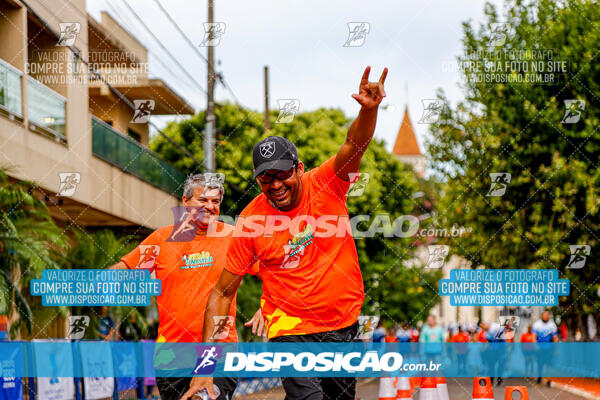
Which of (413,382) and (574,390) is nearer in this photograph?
(413,382)

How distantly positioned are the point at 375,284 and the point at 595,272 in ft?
51.3

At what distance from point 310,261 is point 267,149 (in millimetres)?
672

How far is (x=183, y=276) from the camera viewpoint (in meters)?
6.36

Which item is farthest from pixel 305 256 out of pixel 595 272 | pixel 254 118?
pixel 254 118

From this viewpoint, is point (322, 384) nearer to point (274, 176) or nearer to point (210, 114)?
point (274, 176)

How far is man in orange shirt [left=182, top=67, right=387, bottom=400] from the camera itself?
488 cm

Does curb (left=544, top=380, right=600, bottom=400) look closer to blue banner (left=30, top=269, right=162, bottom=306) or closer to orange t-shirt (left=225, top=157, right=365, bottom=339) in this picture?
blue banner (left=30, top=269, right=162, bottom=306)

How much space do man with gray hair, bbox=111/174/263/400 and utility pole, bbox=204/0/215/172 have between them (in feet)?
31.1

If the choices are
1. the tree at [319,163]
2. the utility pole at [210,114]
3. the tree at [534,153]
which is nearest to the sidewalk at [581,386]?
the tree at [534,153]

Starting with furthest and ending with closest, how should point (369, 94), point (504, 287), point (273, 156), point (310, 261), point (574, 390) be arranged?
point (574, 390)
point (504, 287)
point (310, 261)
point (273, 156)
point (369, 94)

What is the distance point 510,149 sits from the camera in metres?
18.4

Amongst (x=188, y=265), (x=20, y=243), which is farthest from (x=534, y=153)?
(x=188, y=265)

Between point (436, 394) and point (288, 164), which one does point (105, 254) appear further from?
point (288, 164)

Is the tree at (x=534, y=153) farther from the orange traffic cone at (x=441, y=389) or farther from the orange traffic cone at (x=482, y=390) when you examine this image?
the orange traffic cone at (x=482, y=390)
